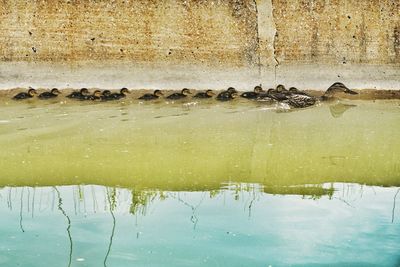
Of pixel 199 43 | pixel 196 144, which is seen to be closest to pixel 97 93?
pixel 199 43

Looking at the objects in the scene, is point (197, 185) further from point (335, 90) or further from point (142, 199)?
point (335, 90)

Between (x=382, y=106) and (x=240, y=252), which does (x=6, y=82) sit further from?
(x=240, y=252)

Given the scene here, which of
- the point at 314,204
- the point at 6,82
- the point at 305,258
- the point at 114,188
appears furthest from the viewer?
the point at 6,82

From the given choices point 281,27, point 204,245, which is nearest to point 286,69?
point 281,27

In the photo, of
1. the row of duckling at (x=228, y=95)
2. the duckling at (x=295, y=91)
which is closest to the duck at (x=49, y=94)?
the row of duckling at (x=228, y=95)

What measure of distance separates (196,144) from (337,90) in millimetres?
4128

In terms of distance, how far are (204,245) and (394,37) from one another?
8136 millimetres

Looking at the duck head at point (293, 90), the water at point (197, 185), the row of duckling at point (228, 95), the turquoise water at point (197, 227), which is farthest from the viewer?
the duck head at point (293, 90)

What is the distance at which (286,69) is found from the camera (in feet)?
36.9

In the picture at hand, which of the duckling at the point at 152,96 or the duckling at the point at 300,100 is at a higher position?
the duckling at the point at 152,96

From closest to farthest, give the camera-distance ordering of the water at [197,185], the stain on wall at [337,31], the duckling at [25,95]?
the water at [197,185]
the duckling at [25,95]
the stain on wall at [337,31]

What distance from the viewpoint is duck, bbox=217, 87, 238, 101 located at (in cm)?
1089

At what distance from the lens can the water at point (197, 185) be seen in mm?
4629

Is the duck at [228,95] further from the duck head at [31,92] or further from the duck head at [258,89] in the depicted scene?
the duck head at [31,92]
